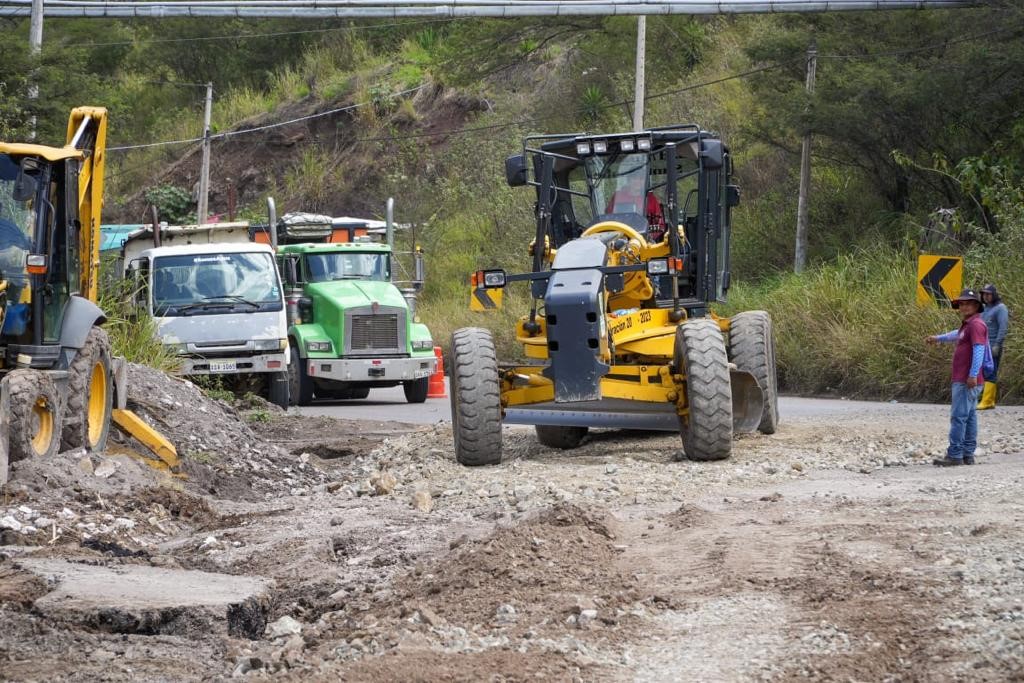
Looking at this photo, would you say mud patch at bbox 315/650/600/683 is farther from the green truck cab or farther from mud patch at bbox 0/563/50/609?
the green truck cab

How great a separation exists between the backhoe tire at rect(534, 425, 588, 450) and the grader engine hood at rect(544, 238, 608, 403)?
87.6 inches

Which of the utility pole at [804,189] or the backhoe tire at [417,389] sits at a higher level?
the utility pole at [804,189]

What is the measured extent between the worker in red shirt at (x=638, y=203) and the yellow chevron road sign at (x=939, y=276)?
8.12 meters

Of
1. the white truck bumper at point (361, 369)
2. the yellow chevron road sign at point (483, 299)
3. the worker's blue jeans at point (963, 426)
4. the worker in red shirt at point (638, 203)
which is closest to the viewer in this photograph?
the worker's blue jeans at point (963, 426)

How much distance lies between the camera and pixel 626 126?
4353cm

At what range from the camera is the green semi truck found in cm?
2317

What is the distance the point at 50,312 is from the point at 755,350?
625cm

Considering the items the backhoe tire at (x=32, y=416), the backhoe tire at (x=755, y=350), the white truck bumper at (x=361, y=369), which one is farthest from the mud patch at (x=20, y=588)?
the white truck bumper at (x=361, y=369)

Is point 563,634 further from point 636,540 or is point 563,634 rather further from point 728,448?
point 728,448

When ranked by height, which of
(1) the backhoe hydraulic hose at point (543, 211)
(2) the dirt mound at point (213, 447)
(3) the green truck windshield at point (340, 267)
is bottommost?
(2) the dirt mound at point (213, 447)

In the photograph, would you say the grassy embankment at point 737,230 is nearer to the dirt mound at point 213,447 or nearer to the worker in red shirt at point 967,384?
the worker in red shirt at point 967,384

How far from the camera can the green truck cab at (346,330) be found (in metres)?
23.2

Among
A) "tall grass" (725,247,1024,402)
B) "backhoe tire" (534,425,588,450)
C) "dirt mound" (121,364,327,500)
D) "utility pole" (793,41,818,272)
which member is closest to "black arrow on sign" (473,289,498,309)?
"backhoe tire" (534,425,588,450)

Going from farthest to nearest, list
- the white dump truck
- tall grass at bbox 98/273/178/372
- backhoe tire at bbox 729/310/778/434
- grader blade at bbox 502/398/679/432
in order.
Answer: the white dump truck
tall grass at bbox 98/273/178/372
backhoe tire at bbox 729/310/778/434
grader blade at bbox 502/398/679/432
